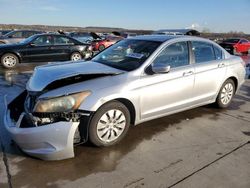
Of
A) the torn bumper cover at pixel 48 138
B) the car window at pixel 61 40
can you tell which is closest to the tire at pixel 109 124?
the torn bumper cover at pixel 48 138

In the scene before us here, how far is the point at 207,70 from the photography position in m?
5.29

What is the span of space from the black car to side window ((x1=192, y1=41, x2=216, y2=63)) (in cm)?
667

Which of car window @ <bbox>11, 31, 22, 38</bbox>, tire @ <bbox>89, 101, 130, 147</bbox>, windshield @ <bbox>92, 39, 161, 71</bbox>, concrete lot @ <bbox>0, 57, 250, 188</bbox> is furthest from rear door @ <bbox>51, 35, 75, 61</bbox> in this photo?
tire @ <bbox>89, 101, 130, 147</bbox>

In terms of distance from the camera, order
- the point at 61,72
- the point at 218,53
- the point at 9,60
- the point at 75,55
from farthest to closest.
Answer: the point at 75,55, the point at 9,60, the point at 218,53, the point at 61,72

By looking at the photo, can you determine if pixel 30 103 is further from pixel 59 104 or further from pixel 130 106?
pixel 130 106

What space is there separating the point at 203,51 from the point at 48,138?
3.32m

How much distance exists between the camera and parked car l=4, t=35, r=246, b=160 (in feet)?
11.8

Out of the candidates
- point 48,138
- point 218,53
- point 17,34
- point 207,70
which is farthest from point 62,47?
point 48,138

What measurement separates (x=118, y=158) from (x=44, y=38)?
9659 mm

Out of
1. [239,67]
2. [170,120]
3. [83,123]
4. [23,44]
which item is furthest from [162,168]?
[23,44]

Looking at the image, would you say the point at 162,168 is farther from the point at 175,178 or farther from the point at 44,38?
the point at 44,38

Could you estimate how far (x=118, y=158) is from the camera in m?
3.84

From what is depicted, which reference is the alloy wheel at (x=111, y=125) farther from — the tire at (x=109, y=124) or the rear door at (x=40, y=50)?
the rear door at (x=40, y=50)

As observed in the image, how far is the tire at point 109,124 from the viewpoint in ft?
12.7
